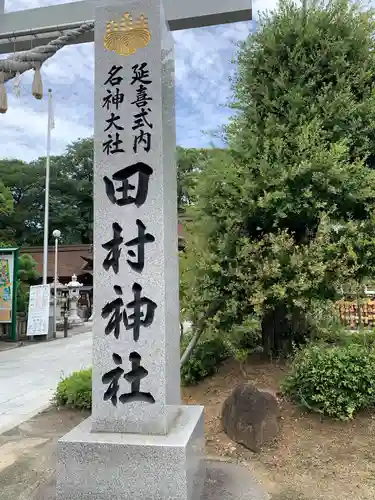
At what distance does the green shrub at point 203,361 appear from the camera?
19.1ft

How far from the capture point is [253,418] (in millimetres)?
4211

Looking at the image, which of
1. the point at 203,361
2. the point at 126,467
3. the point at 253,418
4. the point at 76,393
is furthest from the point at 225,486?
the point at 76,393

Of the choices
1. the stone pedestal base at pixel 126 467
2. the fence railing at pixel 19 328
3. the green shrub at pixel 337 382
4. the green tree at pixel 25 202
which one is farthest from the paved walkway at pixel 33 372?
the green tree at pixel 25 202

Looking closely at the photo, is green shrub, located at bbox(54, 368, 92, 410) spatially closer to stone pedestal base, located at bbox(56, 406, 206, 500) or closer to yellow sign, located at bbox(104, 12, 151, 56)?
stone pedestal base, located at bbox(56, 406, 206, 500)

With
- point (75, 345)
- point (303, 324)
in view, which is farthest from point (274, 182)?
point (75, 345)

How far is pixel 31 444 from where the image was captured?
4566mm

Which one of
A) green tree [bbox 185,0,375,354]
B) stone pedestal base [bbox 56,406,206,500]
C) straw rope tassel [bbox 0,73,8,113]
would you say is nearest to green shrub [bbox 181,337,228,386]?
green tree [bbox 185,0,375,354]

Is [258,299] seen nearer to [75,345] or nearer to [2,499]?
[2,499]

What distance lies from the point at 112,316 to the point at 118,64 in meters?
1.95

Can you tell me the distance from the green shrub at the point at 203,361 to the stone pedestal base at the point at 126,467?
277cm

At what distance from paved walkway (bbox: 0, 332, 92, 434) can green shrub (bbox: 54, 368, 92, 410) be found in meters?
0.49

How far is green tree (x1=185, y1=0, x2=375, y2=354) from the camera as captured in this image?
17.2ft

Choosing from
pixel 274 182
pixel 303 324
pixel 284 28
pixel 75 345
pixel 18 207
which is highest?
pixel 18 207

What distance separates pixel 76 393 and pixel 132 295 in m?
3.05
